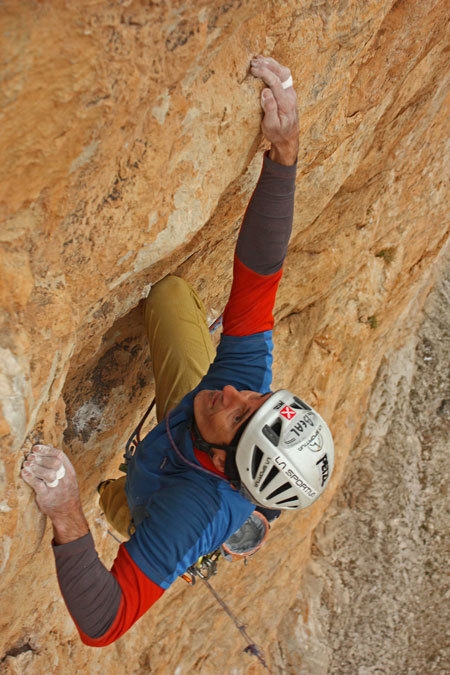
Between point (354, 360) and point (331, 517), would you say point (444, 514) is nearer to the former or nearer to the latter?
point (331, 517)

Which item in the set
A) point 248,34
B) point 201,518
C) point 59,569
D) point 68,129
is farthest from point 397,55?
point 59,569

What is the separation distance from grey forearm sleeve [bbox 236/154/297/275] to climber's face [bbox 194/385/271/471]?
0.77m

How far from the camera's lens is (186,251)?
4.19m

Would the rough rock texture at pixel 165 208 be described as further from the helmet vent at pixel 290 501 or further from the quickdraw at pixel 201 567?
the helmet vent at pixel 290 501

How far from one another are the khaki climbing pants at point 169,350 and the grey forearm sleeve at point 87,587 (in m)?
1.10

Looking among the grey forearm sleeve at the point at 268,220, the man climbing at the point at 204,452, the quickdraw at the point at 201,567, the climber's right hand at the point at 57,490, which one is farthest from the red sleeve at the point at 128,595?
the grey forearm sleeve at the point at 268,220

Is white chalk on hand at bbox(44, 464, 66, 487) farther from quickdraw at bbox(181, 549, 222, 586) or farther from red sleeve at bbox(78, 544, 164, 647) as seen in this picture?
quickdraw at bbox(181, 549, 222, 586)

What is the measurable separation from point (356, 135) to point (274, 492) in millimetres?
2912

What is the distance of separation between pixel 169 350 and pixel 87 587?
1.72m

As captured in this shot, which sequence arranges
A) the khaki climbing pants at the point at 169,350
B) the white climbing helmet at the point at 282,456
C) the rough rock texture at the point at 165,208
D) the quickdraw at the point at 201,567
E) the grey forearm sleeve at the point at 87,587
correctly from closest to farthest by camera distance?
the rough rock texture at the point at 165,208 < the grey forearm sleeve at the point at 87,587 < the white climbing helmet at the point at 282,456 < the quickdraw at the point at 201,567 < the khaki climbing pants at the point at 169,350

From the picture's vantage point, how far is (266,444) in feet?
11.1

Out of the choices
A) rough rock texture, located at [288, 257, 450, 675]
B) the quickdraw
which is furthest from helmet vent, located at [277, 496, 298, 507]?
rough rock texture, located at [288, 257, 450, 675]

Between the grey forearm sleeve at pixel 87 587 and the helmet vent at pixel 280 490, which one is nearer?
the grey forearm sleeve at pixel 87 587

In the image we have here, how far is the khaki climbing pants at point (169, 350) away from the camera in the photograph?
416cm
